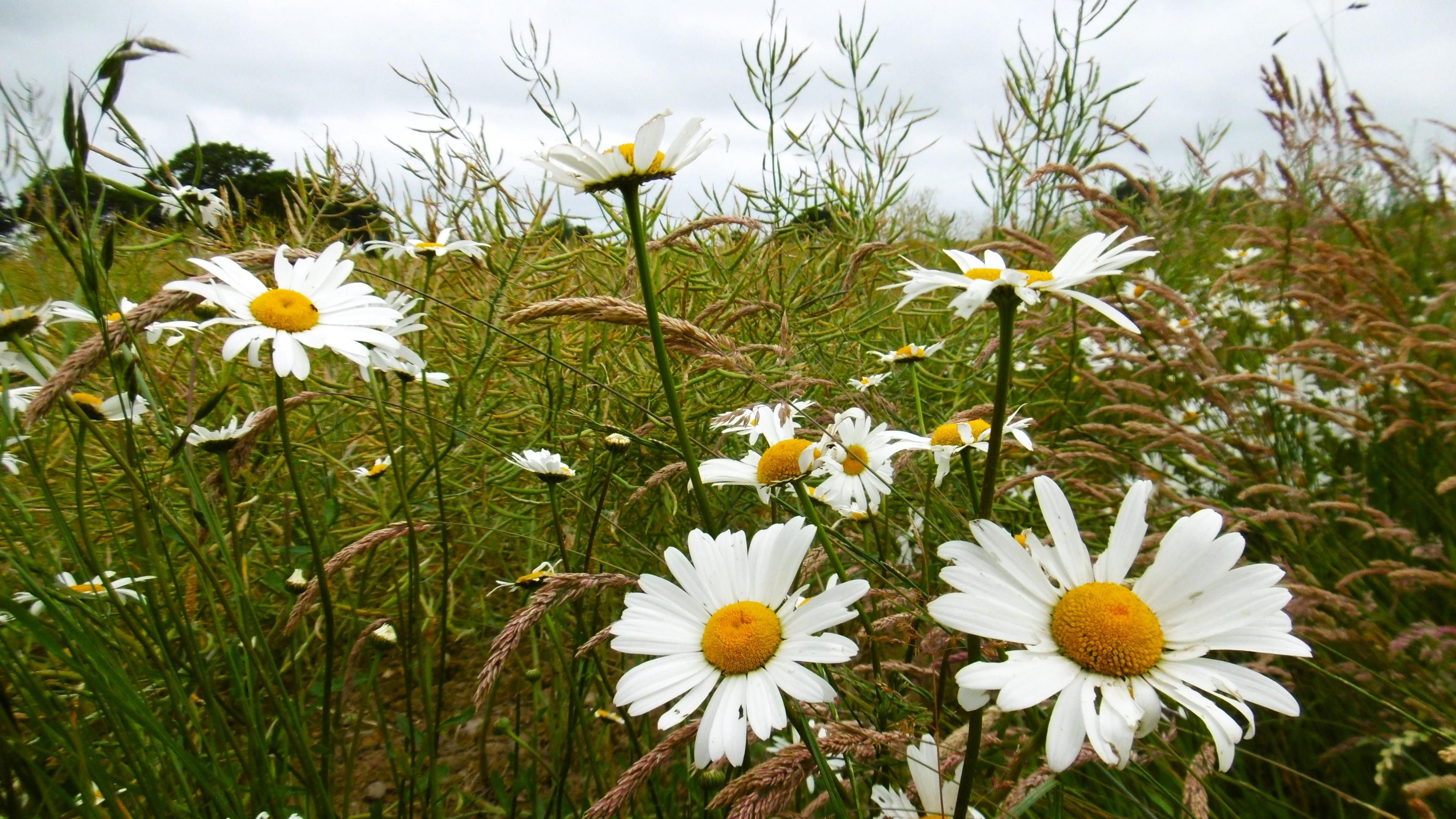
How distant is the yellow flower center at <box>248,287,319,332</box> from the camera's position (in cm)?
85

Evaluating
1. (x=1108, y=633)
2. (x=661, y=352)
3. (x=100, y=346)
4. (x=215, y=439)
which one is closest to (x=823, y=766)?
(x=1108, y=633)

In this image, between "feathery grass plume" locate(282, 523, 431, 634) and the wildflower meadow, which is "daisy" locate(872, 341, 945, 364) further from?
"feathery grass plume" locate(282, 523, 431, 634)

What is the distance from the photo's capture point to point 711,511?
0.84 metres

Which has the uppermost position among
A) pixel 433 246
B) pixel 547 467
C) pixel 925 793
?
pixel 433 246

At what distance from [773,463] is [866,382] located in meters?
0.64

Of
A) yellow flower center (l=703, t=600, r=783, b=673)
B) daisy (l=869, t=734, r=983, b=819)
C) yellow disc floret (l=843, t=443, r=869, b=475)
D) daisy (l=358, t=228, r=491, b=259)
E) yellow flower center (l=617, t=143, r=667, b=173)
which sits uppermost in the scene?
yellow flower center (l=617, t=143, r=667, b=173)

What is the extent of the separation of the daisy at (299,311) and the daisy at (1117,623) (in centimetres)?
62

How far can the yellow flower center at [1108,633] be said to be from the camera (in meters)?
0.50

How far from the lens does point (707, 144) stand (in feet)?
2.22

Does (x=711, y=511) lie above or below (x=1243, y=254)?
below

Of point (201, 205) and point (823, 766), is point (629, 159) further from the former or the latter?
point (201, 205)

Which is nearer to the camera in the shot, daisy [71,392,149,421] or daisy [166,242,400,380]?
daisy [166,242,400,380]

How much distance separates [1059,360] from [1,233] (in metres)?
2.58

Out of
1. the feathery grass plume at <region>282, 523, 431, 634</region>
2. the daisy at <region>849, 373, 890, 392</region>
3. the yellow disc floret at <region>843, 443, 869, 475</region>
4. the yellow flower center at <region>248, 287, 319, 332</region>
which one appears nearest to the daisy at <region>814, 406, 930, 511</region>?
the yellow disc floret at <region>843, 443, 869, 475</region>
